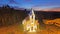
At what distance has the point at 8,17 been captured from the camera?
1217 mm

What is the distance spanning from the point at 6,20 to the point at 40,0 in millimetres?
422

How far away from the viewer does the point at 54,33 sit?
4.06ft

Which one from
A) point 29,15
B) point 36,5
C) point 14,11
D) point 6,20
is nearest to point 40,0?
point 36,5

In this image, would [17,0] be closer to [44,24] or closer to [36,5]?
[36,5]

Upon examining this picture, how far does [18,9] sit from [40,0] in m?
0.25

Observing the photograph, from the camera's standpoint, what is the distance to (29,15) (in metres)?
1.22

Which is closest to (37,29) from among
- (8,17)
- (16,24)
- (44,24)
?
(44,24)

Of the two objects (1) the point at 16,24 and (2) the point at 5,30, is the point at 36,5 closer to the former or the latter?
(1) the point at 16,24

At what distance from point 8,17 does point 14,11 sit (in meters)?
0.09

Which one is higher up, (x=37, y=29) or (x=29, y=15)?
(x=29, y=15)

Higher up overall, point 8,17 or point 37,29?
point 8,17

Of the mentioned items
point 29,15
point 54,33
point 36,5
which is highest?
point 36,5

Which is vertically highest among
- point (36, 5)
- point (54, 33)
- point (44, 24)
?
point (36, 5)

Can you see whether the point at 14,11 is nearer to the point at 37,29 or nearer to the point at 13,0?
the point at 13,0
